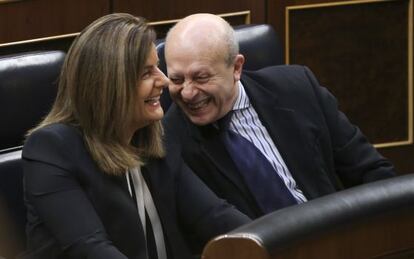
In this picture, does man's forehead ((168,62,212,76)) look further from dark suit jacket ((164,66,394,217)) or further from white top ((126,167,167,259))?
white top ((126,167,167,259))

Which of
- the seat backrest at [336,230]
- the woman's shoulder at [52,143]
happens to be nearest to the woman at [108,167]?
the woman's shoulder at [52,143]

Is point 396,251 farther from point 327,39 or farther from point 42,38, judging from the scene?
point 327,39

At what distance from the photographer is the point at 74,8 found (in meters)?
2.72

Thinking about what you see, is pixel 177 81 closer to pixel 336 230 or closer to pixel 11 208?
pixel 11 208

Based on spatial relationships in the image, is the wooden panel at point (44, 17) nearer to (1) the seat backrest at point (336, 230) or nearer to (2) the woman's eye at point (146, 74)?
(2) the woman's eye at point (146, 74)

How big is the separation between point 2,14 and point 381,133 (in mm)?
1331

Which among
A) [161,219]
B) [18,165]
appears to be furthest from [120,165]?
[18,165]

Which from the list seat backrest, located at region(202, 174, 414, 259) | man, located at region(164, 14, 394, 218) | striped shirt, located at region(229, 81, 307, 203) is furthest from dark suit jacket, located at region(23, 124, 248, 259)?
seat backrest, located at region(202, 174, 414, 259)

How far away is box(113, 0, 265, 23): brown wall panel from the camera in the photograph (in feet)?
9.31

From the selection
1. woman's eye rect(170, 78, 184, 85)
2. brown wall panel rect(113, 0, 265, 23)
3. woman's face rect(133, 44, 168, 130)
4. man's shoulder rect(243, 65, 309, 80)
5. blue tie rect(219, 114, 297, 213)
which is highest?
woman's face rect(133, 44, 168, 130)

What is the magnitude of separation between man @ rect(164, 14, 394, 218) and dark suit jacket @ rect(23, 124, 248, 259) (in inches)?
5.2

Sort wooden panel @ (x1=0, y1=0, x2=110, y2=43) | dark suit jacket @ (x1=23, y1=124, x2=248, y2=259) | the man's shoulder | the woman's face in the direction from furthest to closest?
wooden panel @ (x1=0, y1=0, x2=110, y2=43) → the man's shoulder → the woman's face → dark suit jacket @ (x1=23, y1=124, x2=248, y2=259)

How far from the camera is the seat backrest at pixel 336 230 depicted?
936mm

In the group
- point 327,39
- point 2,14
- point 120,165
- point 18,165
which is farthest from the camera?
point 327,39
